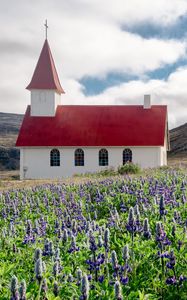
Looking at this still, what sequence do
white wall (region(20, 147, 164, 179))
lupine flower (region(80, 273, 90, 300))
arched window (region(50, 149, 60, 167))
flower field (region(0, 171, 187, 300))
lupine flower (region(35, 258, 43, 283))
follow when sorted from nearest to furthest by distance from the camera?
lupine flower (region(80, 273, 90, 300))
lupine flower (region(35, 258, 43, 283))
flower field (region(0, 171, 187, 300))
white wall (region(20, 147, 164, 179))
arched window (region(50, 149, 60, 167))

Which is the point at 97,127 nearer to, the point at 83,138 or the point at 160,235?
the point at 83,138

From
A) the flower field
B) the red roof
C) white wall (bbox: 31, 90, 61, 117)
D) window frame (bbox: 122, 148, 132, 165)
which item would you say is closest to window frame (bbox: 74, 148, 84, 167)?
the red roof

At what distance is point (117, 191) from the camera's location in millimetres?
13266

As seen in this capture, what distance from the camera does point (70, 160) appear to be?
129ft

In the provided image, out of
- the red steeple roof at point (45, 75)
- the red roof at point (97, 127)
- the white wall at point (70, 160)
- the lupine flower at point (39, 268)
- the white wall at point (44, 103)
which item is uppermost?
the red steeple roof at point (45, 75)

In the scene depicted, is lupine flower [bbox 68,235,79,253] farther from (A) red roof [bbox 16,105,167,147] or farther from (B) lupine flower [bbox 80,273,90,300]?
(A) red roof [bbox 16,105,167,147]

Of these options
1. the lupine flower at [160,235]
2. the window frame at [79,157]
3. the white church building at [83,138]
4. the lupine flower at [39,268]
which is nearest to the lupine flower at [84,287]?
the lupine flower at [39,268]

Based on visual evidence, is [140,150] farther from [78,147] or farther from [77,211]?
[77,211]

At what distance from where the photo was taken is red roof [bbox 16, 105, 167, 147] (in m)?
39.4

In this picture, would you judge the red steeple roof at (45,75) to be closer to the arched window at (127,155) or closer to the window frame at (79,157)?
the window frame at (79,157)

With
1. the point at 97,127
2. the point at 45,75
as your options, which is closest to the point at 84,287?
the point at 97,127

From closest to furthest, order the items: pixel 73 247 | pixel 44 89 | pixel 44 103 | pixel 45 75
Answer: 1. pixel 73 247
2. pixel 44 103
3. pixel 44 89
4. pixel 45 75

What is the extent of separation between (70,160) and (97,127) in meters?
3.80

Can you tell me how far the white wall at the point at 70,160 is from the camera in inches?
1537
